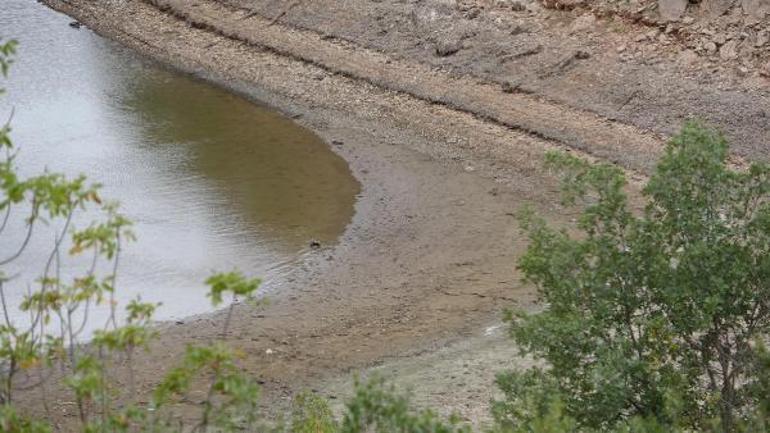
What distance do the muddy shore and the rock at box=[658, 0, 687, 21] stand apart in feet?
3.79

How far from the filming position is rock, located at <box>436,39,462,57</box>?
68.5 feet

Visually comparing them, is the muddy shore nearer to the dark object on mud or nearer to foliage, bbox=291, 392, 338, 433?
the dark object on mud

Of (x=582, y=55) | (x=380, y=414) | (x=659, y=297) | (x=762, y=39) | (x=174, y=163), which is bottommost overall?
(x=174, y=163)

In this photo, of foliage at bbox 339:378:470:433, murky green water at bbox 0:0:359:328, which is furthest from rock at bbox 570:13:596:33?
foliage at bbox 339:378:470:433

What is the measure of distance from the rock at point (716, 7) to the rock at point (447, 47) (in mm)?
4025

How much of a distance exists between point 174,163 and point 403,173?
3.37 metres

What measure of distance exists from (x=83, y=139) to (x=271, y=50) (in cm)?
441

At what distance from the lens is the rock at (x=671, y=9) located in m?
19.2

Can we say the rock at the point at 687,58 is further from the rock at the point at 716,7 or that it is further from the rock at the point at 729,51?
the rock at the point at 716,7

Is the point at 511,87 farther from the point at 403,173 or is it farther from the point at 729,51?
the point at 729,51

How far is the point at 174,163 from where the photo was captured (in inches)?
728

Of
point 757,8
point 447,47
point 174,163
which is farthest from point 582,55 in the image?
point 174,163

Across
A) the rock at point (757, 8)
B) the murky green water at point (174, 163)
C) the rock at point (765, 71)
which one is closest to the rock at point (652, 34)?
the rock at point (757, 8)

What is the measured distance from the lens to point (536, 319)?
27.5ft
